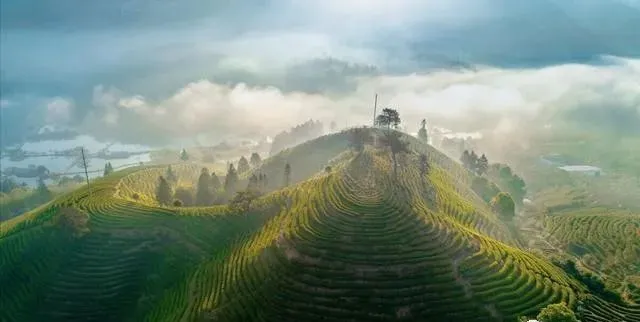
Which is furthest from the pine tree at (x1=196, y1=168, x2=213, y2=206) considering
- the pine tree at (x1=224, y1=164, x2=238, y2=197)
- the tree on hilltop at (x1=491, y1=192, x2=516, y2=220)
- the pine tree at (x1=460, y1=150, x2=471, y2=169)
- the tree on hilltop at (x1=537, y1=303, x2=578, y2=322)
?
the pine tree at (x1=460, y1=150, x2=471, y2=169)

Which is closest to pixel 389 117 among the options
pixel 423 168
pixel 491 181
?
pixel 423 168

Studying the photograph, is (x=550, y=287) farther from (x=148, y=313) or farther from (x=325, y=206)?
(x=148, y=313)

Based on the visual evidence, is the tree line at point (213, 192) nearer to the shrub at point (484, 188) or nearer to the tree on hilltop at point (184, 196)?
the tree on hilltop at point (184, 196)

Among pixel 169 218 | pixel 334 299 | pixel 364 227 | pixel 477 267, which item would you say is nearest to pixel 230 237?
pixel 169 218

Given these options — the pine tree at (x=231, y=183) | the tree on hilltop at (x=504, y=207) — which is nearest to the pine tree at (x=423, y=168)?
the tree on hilltop at (x=504, y=207)

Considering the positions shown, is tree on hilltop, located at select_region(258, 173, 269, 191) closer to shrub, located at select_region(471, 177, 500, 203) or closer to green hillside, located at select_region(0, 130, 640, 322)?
green hillside, located at select_region(0, 130, 640, 322)

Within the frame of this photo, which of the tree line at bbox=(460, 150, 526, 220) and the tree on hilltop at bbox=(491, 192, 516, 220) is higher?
the tree line at bbox=(460, 150, 526, 220)

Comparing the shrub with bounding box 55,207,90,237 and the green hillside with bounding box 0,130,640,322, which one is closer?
the green hillside with bounding box 0,130,640,322
